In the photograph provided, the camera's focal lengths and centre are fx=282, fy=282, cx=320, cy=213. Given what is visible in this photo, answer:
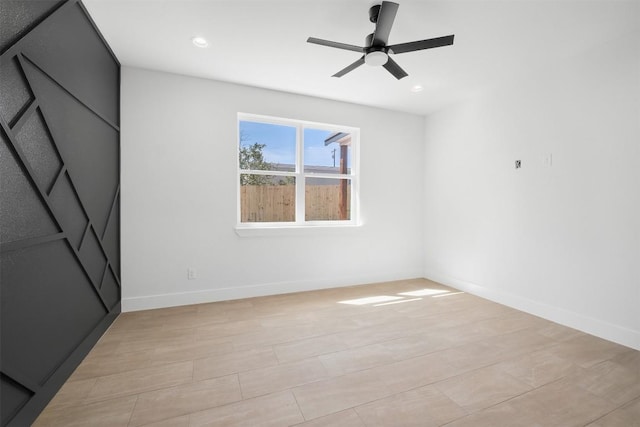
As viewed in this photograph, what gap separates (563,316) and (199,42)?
4.24m

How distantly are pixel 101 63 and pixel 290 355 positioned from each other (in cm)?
291

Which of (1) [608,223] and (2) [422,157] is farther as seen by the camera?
(2) [422,157]

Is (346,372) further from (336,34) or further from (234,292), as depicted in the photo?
(336,34)

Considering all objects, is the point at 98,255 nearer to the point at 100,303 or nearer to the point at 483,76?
the point at 100,303

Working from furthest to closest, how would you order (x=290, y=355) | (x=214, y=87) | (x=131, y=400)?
(x=214, y=87), (x=290, y=355), (x=131, y=400)

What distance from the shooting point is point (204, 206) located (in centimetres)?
323

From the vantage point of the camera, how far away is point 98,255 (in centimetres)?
240

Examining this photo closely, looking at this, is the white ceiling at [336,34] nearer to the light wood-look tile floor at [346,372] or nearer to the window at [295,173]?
the window at [295,173]

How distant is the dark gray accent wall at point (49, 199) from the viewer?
1.33m

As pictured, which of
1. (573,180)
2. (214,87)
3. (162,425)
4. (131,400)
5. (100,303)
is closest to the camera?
(162,425)

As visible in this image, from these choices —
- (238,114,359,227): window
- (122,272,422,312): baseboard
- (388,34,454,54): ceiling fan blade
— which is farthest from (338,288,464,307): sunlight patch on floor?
(388,34,454,54): ceiling fan blade

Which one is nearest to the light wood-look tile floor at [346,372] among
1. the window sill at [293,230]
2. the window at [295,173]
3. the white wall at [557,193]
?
the white wall at [557,193]

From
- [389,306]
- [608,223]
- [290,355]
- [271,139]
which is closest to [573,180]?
[608,223]

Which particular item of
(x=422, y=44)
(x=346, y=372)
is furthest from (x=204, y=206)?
(x=422, y=44)
